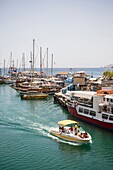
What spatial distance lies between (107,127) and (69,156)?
421 inches

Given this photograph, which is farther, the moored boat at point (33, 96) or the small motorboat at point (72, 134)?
the moored boat at point (33, 96)

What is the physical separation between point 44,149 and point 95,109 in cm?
1281

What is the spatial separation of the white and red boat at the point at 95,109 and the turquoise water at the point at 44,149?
3.95 ft

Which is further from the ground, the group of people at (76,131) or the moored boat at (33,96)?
the moored boat at (33,96)

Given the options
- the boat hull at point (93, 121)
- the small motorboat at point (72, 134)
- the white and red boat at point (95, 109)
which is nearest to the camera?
the small motorboat at point (72, 134)

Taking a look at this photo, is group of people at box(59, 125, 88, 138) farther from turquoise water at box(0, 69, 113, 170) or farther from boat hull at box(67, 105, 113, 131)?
boat hull at box(67, 105, 113, 131)

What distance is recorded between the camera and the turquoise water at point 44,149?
2517 centimetres

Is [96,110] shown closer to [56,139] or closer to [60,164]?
Result: [56,139]

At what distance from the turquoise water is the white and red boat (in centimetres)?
120

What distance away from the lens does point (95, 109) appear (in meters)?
38.6

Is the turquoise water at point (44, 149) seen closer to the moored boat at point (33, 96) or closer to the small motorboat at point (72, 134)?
the small motorboat at point (72, 134)

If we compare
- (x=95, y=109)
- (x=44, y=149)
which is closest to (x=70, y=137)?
(x=44, y=149)

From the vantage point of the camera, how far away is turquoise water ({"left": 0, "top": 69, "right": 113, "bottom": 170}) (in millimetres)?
25172

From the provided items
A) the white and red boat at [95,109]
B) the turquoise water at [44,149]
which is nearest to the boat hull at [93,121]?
the white and red boat at [95,109]
